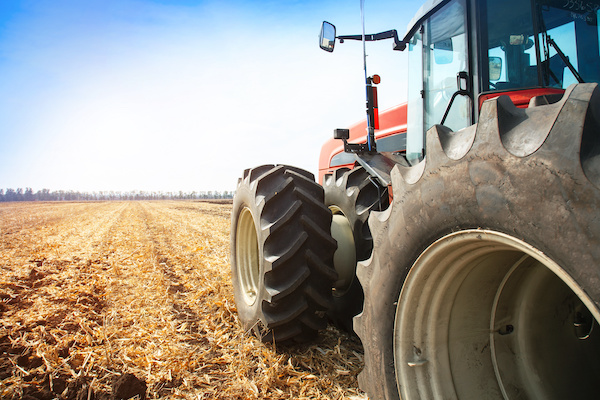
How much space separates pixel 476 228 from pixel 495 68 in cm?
164

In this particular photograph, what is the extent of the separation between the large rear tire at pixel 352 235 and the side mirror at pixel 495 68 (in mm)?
1119

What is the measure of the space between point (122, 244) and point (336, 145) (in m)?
7.28

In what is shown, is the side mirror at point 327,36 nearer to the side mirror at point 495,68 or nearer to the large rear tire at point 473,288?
the side mirror at point 495,68

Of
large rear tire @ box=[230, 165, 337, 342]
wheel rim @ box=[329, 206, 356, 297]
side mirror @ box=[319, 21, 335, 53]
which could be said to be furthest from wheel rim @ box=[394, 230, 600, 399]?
side mirror @ box=[319, 21, 335, 53]

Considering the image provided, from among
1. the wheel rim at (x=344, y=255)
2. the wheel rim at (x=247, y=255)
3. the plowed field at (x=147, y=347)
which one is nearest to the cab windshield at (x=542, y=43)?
the wheel rim at (x=344, y=255)

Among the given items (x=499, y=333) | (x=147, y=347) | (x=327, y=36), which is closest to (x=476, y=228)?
(x=499, y=333)

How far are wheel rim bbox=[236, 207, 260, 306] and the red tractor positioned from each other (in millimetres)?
529

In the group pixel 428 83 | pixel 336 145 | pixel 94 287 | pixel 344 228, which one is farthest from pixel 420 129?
pixel 94 287

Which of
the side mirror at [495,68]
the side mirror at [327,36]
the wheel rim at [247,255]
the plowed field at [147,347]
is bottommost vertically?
the plowed field at [147,347]

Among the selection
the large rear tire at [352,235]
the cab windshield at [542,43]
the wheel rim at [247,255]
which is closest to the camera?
the cab windshield at [542,43]

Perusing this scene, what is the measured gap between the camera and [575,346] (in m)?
1.50

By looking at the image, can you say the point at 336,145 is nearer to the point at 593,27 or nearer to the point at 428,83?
the point at 428,83

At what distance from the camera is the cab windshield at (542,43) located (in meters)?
2.24

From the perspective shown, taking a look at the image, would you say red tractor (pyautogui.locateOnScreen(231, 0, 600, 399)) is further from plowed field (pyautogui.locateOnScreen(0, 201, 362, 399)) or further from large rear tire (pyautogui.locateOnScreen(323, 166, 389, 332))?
plowed field (pyautogui.locateOnScreen(0, 201, 362, 399))
